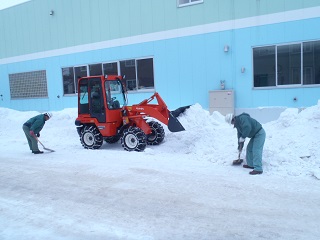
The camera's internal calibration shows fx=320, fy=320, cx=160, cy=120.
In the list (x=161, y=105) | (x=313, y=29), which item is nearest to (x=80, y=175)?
(x=161, y=105)

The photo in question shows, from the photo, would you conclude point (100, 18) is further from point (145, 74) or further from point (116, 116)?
point (116, 116)

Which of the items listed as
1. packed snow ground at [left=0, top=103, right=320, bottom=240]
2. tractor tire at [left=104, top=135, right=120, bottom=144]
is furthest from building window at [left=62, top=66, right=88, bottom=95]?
packed snow ground at [left=0, top=103, right=320, bottom=240]

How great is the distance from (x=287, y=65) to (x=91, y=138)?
285 inches

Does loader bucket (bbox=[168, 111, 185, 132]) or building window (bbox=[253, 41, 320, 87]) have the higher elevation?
building window (bbox=[253, 41, 320, 87])

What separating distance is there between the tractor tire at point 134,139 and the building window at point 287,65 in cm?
507

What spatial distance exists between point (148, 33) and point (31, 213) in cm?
1025

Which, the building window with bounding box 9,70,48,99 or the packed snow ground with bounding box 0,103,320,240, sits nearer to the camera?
the packed snow ground with bounding box 0,103,320,240

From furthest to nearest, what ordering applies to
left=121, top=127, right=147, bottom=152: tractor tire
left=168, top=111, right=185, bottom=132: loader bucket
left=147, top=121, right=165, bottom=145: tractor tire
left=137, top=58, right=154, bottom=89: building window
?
left=137, top=58, right=154, bottom=89: building window < left=147, top=121, right=165, bottom=145: tractor tire < left=121, top=127, right=147, bottom=152: tractor tire < left=168, top=111, right=185, bottom=132: loader bucket

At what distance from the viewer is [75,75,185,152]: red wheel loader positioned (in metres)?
9.61

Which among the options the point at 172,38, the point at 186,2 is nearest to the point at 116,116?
the point at 172,38

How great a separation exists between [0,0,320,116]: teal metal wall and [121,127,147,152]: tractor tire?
4.25 m

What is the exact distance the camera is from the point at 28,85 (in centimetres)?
1875

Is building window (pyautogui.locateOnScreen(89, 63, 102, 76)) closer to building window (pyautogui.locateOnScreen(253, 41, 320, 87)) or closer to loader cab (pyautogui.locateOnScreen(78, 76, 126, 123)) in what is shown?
loader cab (pyautogui.locateOnScreen(78, 76, 126, 123))

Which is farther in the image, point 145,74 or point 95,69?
point 95,69
